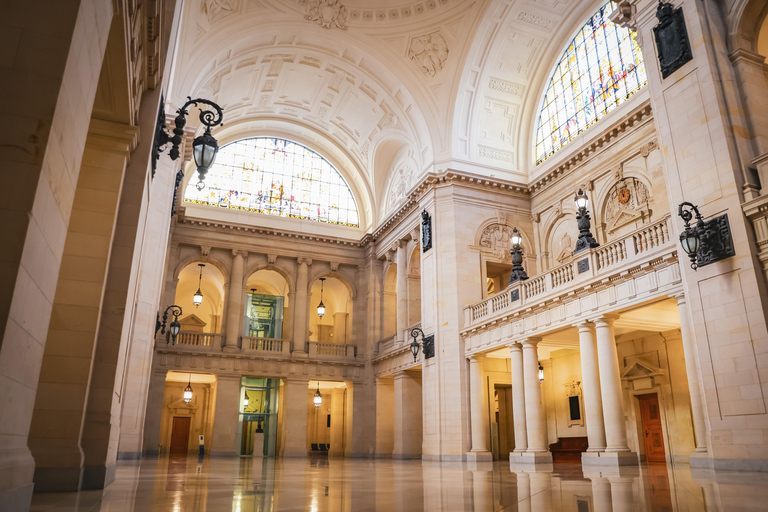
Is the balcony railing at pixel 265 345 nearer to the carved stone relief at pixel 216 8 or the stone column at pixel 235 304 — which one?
the stone column at pixel 235 304

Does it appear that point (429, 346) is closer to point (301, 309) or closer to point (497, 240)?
point (497, 240)

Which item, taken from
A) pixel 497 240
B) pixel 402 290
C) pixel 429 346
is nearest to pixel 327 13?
pixel 497 240

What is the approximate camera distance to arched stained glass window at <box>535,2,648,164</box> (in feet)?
63.1

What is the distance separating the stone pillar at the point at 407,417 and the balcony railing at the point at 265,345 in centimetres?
611

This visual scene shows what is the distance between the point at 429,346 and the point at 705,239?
505 inches

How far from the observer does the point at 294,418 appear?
89.3 feet

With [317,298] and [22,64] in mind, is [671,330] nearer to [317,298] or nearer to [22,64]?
[22,64]

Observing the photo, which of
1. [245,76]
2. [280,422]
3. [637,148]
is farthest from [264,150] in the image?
[637,148]

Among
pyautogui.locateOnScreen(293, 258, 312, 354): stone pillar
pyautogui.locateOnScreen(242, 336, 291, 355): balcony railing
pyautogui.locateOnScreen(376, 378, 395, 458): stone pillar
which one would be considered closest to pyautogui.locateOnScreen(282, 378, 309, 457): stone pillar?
pyautogui.locateOnScreen(242, 336, 291, 355): balcony railing

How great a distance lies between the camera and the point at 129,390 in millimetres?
14266

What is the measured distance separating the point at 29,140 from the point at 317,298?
35.2m

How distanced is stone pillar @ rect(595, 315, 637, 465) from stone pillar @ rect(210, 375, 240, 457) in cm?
1729

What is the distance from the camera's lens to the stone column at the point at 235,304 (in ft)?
89.5

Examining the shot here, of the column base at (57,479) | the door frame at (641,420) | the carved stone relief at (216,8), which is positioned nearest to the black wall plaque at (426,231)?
the door frame at (641,420)
